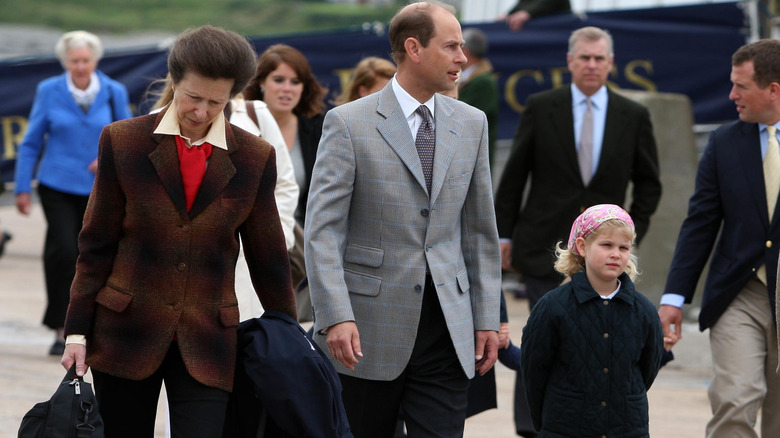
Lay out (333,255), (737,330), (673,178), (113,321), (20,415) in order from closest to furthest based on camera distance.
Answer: (113,321), (333,255), (737,330), (20,415), (673,178)

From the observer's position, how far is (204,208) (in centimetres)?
396

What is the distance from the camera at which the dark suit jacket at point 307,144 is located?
6.64m

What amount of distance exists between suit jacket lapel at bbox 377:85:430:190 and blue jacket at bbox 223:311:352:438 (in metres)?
0.81

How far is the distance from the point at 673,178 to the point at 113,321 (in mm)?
7273

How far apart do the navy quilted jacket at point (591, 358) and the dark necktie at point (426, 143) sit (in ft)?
2.15

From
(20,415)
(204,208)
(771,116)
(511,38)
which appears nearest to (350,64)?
(511,38)

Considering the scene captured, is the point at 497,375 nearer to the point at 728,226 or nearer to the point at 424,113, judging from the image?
the point at 728,226

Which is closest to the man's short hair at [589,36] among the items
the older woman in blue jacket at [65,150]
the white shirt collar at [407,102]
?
the white shirt collar at [407,102]

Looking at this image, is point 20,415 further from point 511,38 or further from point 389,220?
point 511,38

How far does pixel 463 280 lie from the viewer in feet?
15.7

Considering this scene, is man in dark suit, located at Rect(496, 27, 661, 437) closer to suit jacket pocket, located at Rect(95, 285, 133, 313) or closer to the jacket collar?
the jacket collar

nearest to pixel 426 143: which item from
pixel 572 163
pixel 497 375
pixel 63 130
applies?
pixel 572 163

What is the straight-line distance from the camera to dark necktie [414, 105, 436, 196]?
15.5ft

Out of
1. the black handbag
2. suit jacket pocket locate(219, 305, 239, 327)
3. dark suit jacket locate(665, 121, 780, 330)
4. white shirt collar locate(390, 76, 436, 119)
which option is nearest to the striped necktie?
dark suit jacket locate(665, 121, 780, 330)
